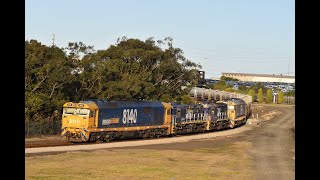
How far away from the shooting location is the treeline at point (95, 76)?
139ft

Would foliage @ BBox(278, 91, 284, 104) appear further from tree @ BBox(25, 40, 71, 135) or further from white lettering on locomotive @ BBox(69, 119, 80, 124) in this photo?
white lettering on locomotive @ BBox(69, 119, 80, 124)

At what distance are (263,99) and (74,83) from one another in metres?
123

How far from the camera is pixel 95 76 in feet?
171

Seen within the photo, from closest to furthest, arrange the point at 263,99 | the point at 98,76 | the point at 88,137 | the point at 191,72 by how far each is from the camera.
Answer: the point at 88,137 < the point at 98,76 < the point at 191,72 < the point at 263,99

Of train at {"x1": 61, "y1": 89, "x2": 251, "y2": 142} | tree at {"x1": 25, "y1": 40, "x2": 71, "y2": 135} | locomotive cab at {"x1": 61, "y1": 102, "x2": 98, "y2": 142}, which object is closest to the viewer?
locomotive cab at {"x1": 61, "y1": 102, "x2": 98, "y2": 142}

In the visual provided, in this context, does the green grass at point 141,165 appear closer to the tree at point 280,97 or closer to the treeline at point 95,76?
the treeline at point 95,76

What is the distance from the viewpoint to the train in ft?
113

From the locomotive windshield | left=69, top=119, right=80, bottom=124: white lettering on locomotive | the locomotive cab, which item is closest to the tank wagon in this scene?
the locomotive cab

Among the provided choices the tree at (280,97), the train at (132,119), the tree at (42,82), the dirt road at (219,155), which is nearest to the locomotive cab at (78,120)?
the train at (132,119)

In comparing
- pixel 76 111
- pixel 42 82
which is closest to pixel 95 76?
pixel 42 82

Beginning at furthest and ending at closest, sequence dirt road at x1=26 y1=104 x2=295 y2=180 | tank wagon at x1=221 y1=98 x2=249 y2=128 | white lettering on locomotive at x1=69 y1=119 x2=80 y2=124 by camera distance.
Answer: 1. tank wagon at x1=221 y1=98 x2=249 y2=128
2. white lettering on locomotive at x1=69 y1=119 x2=80 y2=124
3. dirt road at x1=26 y1=104 x2=295 y2=180
